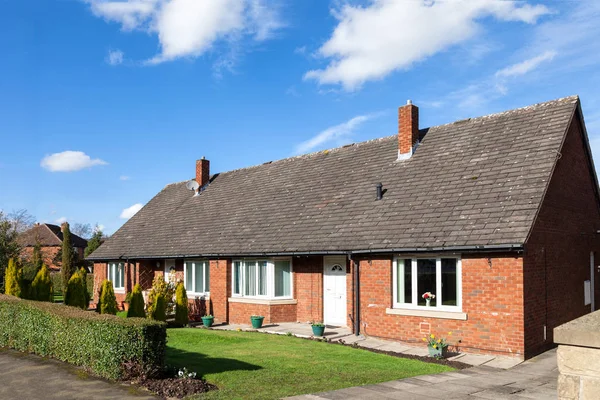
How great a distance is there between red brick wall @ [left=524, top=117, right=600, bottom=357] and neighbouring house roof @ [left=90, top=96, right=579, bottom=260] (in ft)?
2.73

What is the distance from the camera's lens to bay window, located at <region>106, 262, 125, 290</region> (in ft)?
92.4

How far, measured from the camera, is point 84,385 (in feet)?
32.1

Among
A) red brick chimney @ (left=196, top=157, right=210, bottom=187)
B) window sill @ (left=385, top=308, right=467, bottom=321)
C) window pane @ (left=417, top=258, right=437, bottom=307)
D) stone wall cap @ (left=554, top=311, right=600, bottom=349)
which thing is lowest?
window sill @ (left=385, top=308, right=467, bottom=321)

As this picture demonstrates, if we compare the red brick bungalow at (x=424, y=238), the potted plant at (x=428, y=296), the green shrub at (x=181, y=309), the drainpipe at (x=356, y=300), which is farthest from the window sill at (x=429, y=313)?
the green shrub at (x=181, y=309)

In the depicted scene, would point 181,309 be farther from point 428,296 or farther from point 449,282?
point 449,282

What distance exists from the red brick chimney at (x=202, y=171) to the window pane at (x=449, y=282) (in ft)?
58.5

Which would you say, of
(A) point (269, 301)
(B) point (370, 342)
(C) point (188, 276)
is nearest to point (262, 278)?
(A) point (269, 301)

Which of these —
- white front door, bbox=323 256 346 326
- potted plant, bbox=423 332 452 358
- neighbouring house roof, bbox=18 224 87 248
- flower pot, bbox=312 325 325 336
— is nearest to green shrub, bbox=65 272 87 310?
white front door, bbox=323 256 346 326

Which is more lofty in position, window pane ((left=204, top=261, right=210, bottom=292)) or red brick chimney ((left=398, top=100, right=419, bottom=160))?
red brick chimney ((left=398, top=100, right=419, bottom=160))

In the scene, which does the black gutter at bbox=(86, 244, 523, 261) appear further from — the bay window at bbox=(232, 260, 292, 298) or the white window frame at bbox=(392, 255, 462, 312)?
the bay window at bbox=(232, 260, 292, 298)

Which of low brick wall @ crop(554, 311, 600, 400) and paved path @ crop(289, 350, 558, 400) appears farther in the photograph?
paved path @ crop(289, 350, 558, 400)

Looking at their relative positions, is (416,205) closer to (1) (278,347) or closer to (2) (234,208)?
(1) (278,347)

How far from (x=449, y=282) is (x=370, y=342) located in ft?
9.95

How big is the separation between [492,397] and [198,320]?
595 inches
